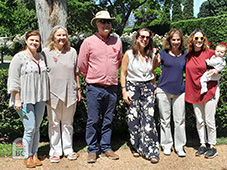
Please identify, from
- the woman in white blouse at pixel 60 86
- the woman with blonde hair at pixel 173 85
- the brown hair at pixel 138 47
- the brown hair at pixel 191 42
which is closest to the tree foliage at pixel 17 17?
the woman in white blouse at pixel 60 86

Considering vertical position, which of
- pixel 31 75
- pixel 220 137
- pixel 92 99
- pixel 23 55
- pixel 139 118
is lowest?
pixel 220 137

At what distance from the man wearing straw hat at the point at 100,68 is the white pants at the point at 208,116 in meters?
1.36

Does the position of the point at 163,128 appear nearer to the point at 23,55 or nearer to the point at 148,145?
the point at 148,145

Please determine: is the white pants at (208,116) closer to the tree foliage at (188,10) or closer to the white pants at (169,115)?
the white pants at (169,115)

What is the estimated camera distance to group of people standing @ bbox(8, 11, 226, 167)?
337cm

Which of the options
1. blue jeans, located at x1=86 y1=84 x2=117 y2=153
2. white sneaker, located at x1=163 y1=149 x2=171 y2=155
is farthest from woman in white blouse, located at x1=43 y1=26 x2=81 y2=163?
white sneaker, located at x1=163 y1=149 x2=171 y2=155

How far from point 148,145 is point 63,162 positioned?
132cm

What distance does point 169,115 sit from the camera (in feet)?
12.5

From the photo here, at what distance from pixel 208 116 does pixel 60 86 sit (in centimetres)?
228

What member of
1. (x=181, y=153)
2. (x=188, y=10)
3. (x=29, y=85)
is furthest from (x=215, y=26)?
(x=188, y=10)

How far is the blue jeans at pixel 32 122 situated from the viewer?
129 inches

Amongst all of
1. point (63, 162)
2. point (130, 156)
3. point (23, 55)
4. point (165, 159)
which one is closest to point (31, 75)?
point (23, 55)

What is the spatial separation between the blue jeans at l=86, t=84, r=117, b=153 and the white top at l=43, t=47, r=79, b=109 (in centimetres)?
29

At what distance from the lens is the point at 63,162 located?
12.1ft
